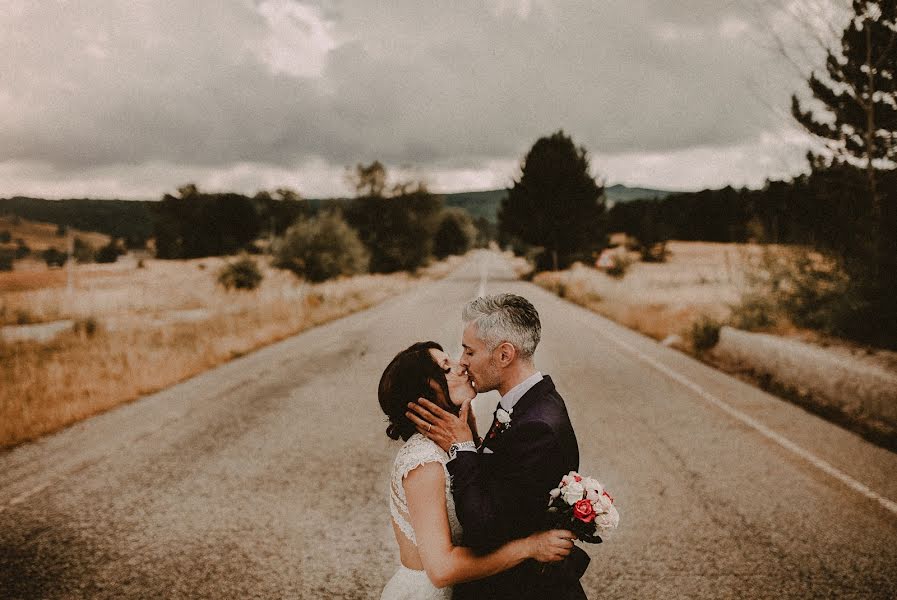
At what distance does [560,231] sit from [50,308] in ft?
108

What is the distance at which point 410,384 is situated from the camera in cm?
175

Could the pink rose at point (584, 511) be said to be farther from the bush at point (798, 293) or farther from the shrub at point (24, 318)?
the shrub at point (24, 318)

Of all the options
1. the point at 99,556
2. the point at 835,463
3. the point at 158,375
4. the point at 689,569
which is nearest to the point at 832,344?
the point at 835,463

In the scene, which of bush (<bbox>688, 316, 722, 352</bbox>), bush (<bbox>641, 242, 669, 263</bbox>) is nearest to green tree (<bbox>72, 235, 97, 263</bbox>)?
bush (<bbox>641, 242, 669, 263</bbox>)

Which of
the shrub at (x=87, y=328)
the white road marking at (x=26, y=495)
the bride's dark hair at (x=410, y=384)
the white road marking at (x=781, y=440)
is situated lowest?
the shrub at (x=87, y=328)

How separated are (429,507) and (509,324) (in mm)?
734

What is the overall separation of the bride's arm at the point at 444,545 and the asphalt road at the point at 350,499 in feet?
6.17

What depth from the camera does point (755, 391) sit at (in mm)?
8141

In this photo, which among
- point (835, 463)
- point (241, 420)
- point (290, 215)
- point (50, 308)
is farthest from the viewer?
point (290, 215)

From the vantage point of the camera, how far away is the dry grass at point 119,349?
7.57m

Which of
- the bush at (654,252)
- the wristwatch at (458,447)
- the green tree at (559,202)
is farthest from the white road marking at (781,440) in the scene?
the bush at (654,252)

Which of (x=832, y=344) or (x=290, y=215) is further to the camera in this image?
(x=290, y=215)

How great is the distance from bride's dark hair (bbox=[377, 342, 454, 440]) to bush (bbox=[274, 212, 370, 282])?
30110mm

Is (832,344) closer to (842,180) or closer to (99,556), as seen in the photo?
(842,180)
